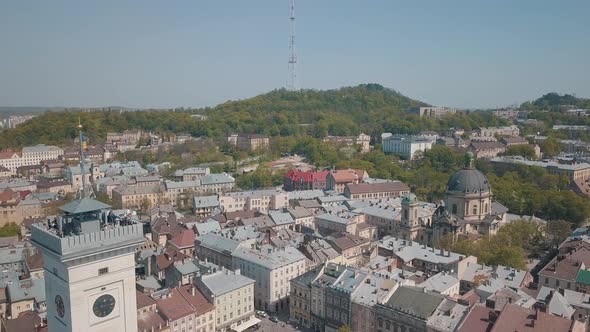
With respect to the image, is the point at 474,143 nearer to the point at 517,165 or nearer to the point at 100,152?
the point at 517,165

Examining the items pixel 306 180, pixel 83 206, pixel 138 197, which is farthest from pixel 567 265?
pixel 138 197

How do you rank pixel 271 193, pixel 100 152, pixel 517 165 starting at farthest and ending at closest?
1. pixel 100 152
2. pixel 517 165
3. pixel 271 193

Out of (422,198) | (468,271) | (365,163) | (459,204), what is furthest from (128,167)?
(468,271)

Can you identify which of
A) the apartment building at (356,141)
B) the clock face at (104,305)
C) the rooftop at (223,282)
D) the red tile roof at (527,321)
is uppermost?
the clock face at (104,305)

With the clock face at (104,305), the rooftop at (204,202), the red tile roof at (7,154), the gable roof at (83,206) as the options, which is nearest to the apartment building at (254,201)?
the rooftop at (204,202)

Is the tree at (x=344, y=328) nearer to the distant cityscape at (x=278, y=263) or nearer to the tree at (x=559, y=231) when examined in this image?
the distant cityscape at (x=278, y=263)

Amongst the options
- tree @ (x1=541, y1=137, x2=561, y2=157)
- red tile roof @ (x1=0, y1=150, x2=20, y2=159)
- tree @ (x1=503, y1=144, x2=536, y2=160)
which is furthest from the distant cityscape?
tree @ (x1=541, y1=137, x2=561, y2=157)
